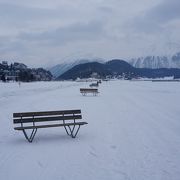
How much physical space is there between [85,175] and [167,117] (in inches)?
356

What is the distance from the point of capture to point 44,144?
364 inches

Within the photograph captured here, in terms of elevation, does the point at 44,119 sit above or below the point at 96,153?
above

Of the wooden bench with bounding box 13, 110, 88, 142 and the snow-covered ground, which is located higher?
the wooden bench with bounding box 13, 110, 88, 142

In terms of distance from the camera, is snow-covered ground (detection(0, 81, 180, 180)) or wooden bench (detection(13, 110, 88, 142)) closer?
snow-covered ground (detection(0, 81, 180, 180))

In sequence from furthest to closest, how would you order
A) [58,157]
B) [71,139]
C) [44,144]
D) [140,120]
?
1. [140,120]
2. [71,139]
3. [44,144]
4. [58,157]

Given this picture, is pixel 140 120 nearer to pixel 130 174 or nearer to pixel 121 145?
pixel 121 145

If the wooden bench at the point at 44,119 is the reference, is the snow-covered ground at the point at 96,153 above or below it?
below

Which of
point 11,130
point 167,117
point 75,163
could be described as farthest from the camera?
point 167,117

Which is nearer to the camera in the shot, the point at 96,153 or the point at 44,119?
the point at 96,153

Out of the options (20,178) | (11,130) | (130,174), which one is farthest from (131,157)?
(11,130)

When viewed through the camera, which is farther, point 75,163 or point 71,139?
point 71,139

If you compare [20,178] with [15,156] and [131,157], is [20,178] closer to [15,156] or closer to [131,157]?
[15,156]

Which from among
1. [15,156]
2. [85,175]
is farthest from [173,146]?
[15,156]

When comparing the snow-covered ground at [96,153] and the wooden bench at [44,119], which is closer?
the snow-covered ground at [96,153]
